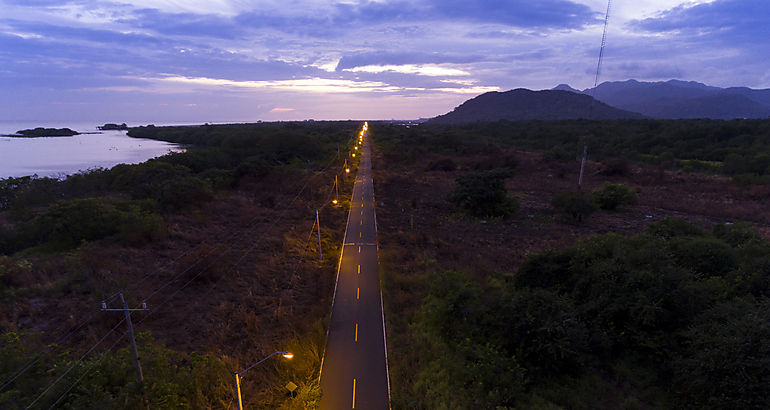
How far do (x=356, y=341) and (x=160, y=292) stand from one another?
1546cm

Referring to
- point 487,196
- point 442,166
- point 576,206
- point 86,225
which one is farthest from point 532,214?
point 86,225

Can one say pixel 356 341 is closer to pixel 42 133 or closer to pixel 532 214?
pixel 532 214

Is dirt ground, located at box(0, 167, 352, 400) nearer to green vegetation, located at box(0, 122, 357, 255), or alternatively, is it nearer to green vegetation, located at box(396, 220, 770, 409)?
green vegetation, located at box(0, 122, 357, 255)

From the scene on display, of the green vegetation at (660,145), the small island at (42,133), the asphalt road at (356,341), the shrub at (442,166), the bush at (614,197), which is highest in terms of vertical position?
the small island at (42,133)

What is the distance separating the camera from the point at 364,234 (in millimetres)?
35781


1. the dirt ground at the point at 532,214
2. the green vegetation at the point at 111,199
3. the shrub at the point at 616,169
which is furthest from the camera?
the shrub at the point at 616,169

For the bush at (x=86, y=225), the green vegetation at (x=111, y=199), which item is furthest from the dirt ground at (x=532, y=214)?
the green vegetation at (x=111, y=199)

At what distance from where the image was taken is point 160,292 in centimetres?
2384

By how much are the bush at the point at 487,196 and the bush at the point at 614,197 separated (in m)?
11.7

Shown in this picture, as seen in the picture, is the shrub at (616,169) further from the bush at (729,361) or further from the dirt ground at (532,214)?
the bush at (729,361)

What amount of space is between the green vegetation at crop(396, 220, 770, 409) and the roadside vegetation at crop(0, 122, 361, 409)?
22.3 ft

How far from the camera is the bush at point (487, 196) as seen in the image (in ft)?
138

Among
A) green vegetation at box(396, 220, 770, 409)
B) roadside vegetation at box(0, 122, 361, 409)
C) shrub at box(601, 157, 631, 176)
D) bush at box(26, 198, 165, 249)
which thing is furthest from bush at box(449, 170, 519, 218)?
shrub at box(601, 157, 631, 176)

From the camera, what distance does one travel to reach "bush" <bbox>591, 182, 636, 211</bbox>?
43.3m
